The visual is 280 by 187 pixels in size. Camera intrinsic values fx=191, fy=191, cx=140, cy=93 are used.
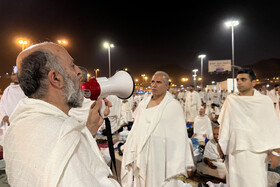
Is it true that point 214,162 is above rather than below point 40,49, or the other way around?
below

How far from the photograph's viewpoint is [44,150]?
3.00ft

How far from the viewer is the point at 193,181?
15.1 ft

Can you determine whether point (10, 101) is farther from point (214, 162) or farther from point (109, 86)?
point (214, 162)

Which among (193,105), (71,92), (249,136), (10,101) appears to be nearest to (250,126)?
(249,136)

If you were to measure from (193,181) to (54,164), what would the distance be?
4.46 meters

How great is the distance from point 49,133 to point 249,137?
3266mm

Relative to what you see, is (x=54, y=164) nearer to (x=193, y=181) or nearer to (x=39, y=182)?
(x=39, y=182)

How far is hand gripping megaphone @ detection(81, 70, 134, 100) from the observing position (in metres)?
1.62

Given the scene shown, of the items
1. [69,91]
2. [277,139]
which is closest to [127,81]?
[69,91]

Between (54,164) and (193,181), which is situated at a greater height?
(54,164)

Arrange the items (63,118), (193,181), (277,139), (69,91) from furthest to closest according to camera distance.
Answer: (193,181)
(277,139)
(69,91)
(63,118)

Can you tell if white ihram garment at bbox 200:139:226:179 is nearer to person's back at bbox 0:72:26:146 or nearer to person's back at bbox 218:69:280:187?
person's back at bbox 218:69:280:187

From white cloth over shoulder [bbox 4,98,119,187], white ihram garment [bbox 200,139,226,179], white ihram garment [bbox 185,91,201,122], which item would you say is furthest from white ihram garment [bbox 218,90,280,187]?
white ihram garment [bbox 185,91,201,122]

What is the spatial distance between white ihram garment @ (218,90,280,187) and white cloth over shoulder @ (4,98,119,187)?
2956mm
